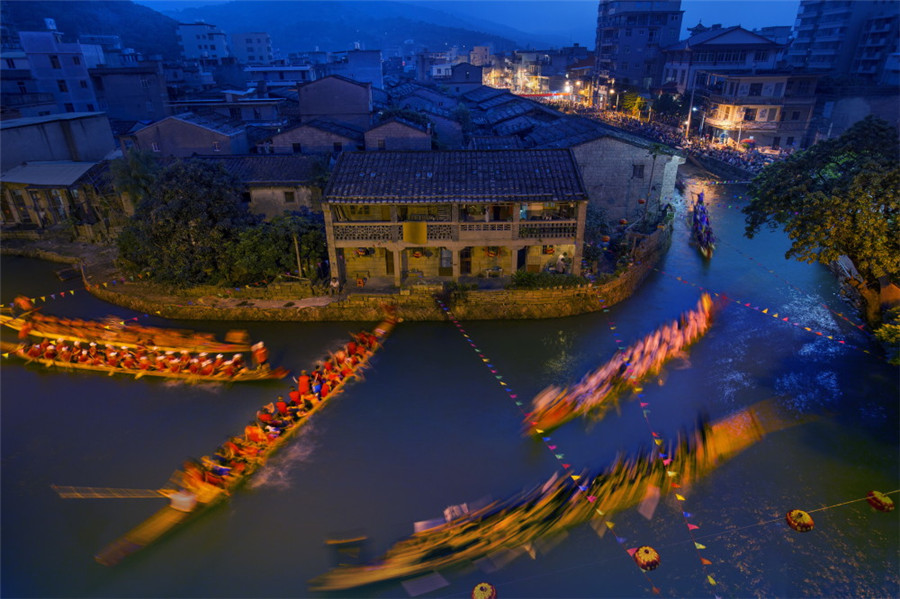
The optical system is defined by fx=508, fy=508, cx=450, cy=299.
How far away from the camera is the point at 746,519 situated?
1427 cm

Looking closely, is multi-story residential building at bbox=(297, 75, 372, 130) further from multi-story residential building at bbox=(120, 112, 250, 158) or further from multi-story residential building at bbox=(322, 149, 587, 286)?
multi-story residential building at bbox=(322, 149, 587, 286)

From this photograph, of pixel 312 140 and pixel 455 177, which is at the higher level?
pixel 312 140

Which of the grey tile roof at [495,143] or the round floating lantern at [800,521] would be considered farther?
the grey tile roof at [495,143]

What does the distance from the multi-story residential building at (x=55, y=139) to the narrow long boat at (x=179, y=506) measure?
35.4 meters

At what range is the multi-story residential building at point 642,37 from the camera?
79938 millimetres

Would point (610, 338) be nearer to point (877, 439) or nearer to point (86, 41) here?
point (877, 439)

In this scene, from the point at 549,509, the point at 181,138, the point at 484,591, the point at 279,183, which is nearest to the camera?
the point at 484,591

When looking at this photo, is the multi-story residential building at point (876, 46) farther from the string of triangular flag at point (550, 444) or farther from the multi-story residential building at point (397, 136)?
the string of triangular flag at point (550, 444)

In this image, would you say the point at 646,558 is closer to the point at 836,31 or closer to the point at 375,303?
the point at 375,303

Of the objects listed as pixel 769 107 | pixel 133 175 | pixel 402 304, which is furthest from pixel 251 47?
pixel 402 304

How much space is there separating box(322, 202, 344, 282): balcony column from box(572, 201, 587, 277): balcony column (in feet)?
39.2

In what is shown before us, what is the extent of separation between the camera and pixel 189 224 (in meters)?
25.1

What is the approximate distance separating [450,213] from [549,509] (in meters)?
16.3

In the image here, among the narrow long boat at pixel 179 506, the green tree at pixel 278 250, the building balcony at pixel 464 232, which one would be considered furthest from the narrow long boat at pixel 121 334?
the narrow long boat at pixel 179 506
